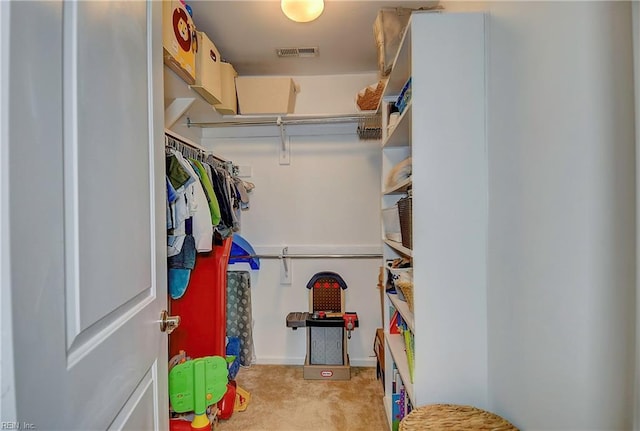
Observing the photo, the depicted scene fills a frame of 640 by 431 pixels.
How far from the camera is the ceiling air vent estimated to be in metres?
2.39

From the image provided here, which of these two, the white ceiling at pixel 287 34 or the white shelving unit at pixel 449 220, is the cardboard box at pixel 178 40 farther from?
the white shelving unit at pixel 449 220

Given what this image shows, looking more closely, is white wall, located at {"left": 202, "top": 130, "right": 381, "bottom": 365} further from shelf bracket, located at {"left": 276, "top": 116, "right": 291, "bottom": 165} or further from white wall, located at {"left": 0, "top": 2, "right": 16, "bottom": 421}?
white wall, located at {"left": 0, "top": 2, "right": 16, "bottom": 421}

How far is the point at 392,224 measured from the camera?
1894 millimetres

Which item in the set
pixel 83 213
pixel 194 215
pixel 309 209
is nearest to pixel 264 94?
pixel 309 209

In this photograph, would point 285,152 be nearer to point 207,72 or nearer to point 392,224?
point 207,72

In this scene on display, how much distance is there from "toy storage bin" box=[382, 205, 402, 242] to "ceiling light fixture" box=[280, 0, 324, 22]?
42.7 inches

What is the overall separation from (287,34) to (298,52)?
24 centimetres

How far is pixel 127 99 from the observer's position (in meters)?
0.76

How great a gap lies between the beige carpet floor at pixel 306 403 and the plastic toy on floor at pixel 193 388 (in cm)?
51

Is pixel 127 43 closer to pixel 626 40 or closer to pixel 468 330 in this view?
pixel 626 40

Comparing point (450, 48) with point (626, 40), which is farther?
point (450, 48)

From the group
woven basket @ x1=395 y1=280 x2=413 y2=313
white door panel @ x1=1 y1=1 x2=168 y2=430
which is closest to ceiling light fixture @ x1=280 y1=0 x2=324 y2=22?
white door panel @ x1=1 y1=1 x2=168 y2=430

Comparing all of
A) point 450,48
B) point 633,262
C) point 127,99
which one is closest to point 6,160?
point 127,99

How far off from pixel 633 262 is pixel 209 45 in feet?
7.44
